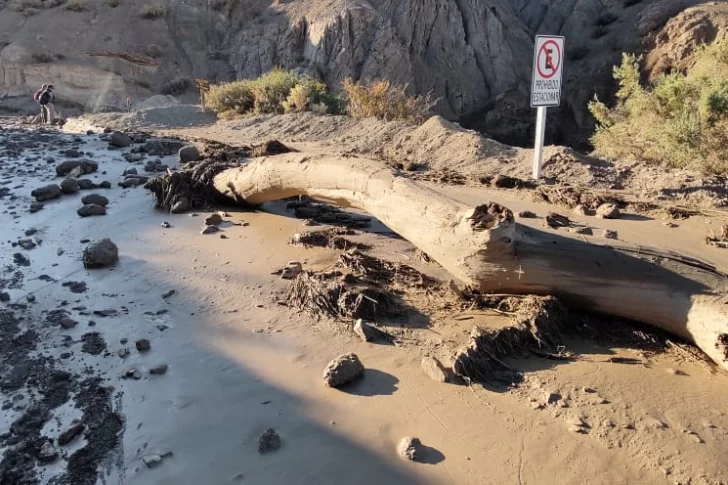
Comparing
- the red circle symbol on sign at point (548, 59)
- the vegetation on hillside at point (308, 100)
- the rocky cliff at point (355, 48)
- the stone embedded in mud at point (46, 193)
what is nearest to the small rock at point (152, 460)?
the stone embedded in mud at point (46, 193)

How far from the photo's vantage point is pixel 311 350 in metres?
3.81

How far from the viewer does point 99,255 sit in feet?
17.9

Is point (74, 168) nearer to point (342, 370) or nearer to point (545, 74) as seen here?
point (545, 74)

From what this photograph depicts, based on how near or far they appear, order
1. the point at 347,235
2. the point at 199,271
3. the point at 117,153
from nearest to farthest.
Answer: the point at 199,271 → the point at 347,235 → the point at 117,153

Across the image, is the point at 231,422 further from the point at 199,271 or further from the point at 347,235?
the point at 347,235

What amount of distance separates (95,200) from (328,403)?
519 centimetres

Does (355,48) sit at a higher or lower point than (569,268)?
higher

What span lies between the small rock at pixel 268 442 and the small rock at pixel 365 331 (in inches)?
40.4

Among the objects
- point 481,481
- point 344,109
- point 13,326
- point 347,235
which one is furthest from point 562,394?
point 344,109

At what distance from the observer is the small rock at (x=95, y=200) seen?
23.7 feet

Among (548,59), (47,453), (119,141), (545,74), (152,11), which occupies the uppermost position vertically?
(152,11)

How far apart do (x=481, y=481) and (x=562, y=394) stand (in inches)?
30.3

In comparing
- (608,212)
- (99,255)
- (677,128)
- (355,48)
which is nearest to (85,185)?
(99,255)

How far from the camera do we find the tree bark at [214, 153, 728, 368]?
3.46m
